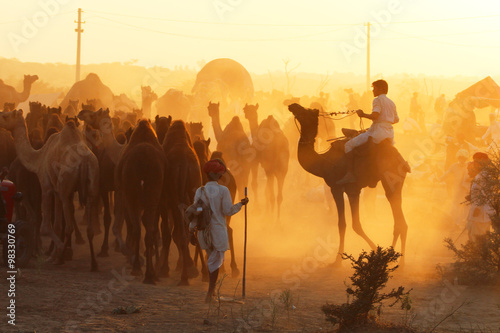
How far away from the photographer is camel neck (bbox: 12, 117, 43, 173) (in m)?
12.3

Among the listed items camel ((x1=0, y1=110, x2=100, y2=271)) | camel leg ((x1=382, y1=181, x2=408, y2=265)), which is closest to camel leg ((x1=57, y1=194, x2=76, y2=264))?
camel ((x1=0, y1=110, x2=100, y2=271))

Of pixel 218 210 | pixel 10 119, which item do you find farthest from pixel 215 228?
pixel 10 119

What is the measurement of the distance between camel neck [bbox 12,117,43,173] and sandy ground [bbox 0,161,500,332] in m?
1.75

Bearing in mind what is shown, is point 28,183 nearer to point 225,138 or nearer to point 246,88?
point 225,138

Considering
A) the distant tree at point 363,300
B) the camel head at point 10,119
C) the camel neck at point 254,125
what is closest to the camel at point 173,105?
the camel neck at point 254,125

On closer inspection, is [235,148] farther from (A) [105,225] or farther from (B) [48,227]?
(B) [48,227]

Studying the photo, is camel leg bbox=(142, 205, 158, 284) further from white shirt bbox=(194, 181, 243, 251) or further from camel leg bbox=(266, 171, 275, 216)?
camel leg bbox=(266, 171, 275, 216)

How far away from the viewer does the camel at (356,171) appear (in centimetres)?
1234

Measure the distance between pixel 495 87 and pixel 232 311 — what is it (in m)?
29.0

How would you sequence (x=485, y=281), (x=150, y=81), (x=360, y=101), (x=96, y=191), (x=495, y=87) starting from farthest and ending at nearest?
(x=150, y=81)
(x=360, y=101)
(x=495, y=87)
(x=96, y=191)
(x=485, y=281)

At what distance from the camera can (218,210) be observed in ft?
29.3

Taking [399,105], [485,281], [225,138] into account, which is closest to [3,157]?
[225,138]

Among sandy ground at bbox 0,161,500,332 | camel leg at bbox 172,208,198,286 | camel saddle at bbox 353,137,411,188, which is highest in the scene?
camel saddle at bbox 353,137,411,188

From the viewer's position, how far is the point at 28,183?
41.7ft
